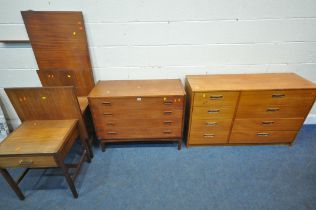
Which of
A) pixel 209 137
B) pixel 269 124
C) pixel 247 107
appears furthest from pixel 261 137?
pixel 209 137

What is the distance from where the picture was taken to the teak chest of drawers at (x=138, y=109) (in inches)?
66.1

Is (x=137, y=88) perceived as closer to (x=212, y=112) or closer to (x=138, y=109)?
(x=138, y=109)

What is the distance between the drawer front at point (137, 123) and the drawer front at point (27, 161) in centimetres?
59

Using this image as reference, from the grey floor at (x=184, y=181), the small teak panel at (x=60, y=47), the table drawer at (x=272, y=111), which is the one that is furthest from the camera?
the table drawer at (x=272, y=111)

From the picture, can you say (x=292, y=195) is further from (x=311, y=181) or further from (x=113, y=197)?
(x=113, y=197)

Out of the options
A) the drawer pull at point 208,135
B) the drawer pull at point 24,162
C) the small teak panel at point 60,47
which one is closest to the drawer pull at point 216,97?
the drawer pull at point 208,135

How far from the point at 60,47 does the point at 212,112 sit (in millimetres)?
1720

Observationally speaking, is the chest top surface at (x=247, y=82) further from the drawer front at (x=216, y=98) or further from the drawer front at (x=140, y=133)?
the drawer front at (x=140, y=133)

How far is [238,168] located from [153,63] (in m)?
1.47

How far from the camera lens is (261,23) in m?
1.80

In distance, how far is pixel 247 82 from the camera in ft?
5.94

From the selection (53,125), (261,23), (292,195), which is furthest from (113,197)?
(261,23)

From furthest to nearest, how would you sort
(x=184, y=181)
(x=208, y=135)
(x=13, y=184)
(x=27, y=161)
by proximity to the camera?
1. (x=208, y=135)
2. (x=184, y=181)
3. (x=13, y=184)
4. (x=27, y=161)

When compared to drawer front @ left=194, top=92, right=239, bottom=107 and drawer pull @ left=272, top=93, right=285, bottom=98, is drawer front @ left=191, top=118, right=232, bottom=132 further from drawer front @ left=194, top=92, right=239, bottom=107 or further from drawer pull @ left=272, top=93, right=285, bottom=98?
drawer pull @ left=272, top=93, right=285, bottom=98
